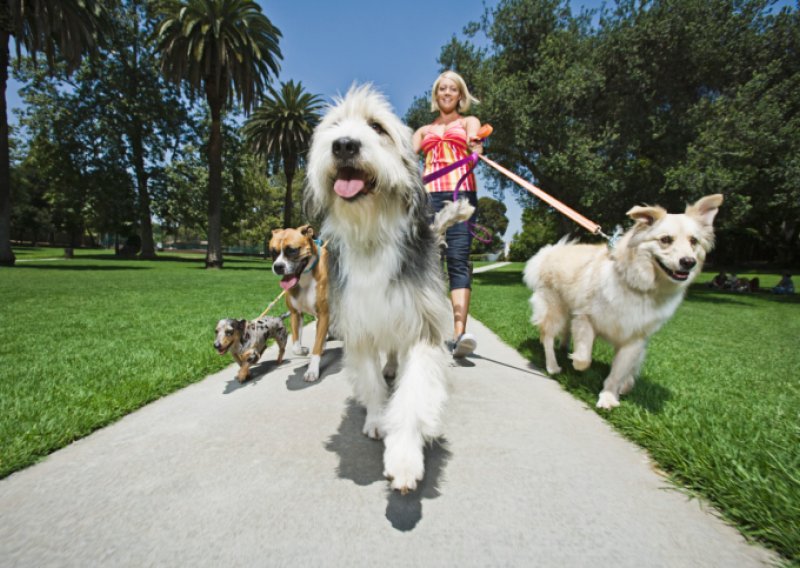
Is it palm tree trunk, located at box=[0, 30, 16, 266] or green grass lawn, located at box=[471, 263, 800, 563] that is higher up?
palm tree trunk, located at box=[0, 30, 16, 266]

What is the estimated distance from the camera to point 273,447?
2340 millimetres

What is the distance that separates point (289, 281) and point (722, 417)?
12.7 ft

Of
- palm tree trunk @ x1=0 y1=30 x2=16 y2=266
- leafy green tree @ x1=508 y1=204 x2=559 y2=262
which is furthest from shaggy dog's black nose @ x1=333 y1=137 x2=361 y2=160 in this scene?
leafy green tree @ x1=508 y1=204 x2=559 y2=262

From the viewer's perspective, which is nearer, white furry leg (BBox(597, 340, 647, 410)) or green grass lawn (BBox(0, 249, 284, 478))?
green grass lawn (BBox(0, 249, 284, 478))

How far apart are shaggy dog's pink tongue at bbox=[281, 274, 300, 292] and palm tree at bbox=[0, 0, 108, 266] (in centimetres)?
2111

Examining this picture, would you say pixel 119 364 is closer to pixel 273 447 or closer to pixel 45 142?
A: pixel 273 447

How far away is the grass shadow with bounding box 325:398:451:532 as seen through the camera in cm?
176

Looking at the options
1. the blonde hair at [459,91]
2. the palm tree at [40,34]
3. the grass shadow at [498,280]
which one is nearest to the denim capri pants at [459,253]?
the blonde hair at [459,91]

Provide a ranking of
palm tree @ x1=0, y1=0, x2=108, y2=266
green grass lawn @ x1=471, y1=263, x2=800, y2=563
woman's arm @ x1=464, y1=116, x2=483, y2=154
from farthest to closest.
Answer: palm tree @ x1=0, y1=0, x2=108, y2=266
woman's arm @ x1=464, y1=116, x2=483, y2=154
green grass lawn @ x1=471, y1=263, x2=800, y2=563

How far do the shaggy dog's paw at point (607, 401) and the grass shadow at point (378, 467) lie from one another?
1.44m

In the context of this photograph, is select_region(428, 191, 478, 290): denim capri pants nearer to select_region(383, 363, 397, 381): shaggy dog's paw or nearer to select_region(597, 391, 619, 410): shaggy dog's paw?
select_region(383, 363, 397, 381): shaggy dog's paw

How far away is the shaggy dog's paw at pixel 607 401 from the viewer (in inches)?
119

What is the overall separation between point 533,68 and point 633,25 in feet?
12.3

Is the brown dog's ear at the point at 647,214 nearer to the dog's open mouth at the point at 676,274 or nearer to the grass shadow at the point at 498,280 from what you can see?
the dog's open mouth at the point at 676,274
